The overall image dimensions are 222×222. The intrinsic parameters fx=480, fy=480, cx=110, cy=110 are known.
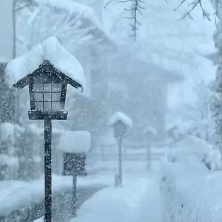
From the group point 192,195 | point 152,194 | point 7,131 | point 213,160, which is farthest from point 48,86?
point 152,194

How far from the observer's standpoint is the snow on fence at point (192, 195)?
15.5 feet

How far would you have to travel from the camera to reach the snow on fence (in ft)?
15.5

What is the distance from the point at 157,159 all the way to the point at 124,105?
144 inches

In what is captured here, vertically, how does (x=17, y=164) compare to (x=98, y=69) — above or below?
below

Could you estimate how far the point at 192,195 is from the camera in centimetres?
578

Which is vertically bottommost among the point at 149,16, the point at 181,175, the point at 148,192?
the point at 148,192

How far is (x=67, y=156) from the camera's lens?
1017 centimetres

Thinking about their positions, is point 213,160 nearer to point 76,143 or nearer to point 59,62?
point 76,143

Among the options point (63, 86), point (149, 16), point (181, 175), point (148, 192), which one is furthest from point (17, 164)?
point (149, 16)

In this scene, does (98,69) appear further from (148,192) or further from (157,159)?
(148,192)

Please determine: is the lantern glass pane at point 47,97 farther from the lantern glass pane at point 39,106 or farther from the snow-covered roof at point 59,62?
the snow-covered roof at point 59,62

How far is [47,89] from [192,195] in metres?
2.20

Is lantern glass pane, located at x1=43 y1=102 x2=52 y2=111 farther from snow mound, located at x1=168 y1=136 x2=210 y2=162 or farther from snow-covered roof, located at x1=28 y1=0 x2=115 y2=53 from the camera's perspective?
snow-covered roof, located at x1=28 y1=0 x2=115 y2=53

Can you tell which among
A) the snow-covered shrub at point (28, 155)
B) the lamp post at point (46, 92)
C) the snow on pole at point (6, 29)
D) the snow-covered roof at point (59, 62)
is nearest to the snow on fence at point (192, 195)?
the lamp post at point (46, 92)
